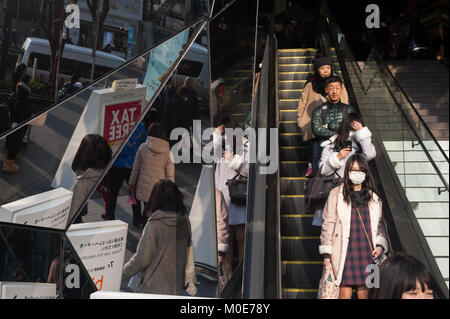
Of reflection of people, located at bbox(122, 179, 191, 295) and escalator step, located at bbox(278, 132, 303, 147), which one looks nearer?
reflection of people, located at bbox(122, 179, 191, 295)

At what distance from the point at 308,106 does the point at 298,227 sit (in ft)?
5.50

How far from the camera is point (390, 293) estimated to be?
2887 millimetres

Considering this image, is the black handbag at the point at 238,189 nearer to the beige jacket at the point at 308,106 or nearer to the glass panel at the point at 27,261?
the beige jacket at the point at 308,106

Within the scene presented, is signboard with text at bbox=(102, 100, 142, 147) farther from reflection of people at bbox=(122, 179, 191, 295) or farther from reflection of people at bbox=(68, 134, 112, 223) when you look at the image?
reflection of people at bbox=(122, 179, 191, 295)

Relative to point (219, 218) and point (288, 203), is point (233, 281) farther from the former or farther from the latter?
point (288, 203)

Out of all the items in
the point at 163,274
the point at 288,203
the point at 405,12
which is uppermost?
the point at 405,12

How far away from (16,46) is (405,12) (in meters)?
13.5

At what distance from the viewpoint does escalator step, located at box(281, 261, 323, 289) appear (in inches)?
150

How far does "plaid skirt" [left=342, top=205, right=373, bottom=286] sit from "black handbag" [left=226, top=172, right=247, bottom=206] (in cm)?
107

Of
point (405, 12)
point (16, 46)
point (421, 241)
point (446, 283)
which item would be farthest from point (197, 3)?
point (405, 12)

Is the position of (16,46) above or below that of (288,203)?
above

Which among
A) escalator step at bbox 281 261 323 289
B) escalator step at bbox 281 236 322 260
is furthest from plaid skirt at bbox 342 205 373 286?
escalator step at bbox 281 236 322 260

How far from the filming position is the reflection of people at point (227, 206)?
4.25 m

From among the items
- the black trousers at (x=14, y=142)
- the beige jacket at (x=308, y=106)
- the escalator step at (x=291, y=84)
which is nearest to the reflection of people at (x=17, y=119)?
the black trousers at (x=14, y=142)
